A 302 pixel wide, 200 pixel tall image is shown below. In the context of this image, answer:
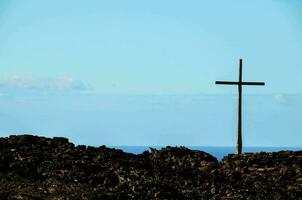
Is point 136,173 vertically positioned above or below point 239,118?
below

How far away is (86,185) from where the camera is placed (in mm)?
27531

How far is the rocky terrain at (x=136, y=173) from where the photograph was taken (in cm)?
2680

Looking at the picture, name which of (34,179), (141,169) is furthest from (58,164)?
(141,169)

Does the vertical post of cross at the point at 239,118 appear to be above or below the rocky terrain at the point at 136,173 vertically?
above

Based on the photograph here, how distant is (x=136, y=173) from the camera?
29.3 metres

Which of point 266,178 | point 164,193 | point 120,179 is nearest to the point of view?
point 164,193

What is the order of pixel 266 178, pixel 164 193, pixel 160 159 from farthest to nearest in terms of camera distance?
pixel 160 159
pixel 266 178
pixel 164 193

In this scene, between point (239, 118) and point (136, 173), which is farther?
point (239, 118)

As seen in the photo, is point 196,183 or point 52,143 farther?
point 52,143

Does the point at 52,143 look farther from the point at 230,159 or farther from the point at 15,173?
the point at 230,159

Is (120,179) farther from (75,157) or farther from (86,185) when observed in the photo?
(75,157)

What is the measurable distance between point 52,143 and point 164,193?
950 centimetres

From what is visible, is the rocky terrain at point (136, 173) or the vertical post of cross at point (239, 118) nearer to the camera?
the rocky terrain at point (136, 173)

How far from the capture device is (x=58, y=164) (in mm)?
29984
